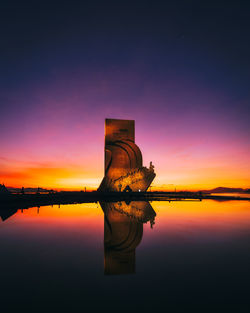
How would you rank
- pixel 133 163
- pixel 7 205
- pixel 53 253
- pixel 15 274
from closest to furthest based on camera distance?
1. pixel 15 274
2. pixel 53 253
3. pixel 7 205
4. pixel 133 163

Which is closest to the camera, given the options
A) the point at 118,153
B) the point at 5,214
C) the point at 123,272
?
the point at 123,272

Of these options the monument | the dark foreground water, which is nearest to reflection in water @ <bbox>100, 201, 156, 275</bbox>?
the dark foreground water

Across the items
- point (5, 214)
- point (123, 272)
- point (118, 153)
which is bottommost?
point (123, 272)

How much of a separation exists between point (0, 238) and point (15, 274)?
364 centimetres

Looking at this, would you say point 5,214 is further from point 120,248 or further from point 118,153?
point 118,153

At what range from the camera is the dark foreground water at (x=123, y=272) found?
9.66ft

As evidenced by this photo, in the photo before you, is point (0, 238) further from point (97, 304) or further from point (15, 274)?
point (97, 304)

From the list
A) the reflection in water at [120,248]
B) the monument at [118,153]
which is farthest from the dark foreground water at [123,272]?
the monument at [118,153]

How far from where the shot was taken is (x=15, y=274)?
3.97 metres

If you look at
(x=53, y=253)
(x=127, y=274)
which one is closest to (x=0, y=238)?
(x=53, y=253)

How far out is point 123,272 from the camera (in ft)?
13.6

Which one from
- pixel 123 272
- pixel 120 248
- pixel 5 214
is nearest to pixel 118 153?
pixel 5 214

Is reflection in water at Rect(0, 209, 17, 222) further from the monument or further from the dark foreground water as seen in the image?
the monument

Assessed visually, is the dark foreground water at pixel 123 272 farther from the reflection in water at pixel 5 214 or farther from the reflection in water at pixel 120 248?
the reflection in water at pixel 5 214
